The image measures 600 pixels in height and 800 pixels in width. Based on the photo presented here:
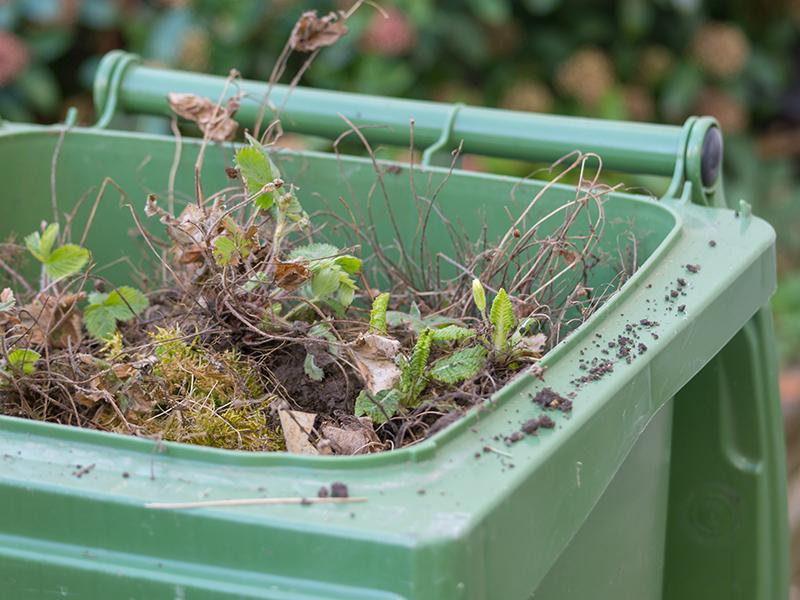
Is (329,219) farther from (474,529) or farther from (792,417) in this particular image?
(792,417)

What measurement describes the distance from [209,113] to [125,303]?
42 cm

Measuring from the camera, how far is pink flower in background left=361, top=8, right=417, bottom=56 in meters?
3.04

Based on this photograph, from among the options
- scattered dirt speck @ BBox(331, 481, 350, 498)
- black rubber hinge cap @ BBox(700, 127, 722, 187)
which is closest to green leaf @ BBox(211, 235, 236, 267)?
scattered dirt speck @ BBox(331, 481, 350, 498)

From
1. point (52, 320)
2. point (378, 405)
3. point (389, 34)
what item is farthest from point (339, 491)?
point (389, 34)

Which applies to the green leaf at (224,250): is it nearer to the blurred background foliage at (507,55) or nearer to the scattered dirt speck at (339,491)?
the scattered dirt speck at (339,491)

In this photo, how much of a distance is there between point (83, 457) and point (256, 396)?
40 cm

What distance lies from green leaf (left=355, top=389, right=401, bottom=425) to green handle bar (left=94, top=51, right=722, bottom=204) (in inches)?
22.8

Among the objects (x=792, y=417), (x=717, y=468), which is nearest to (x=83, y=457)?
(x=717, y=468)

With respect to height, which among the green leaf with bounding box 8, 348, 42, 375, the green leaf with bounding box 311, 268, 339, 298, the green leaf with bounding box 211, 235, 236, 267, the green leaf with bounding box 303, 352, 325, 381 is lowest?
the green leaf with bounding box 8, 348, 42, 375

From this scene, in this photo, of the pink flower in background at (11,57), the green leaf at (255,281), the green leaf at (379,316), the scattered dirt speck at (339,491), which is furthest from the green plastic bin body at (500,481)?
the pink flower in background at (11,57)

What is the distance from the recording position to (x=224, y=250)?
129 centimetres

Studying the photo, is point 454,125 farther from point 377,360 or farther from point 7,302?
point 7,302

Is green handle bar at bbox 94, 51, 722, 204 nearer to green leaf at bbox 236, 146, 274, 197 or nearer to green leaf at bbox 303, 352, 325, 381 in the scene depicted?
green leaf at bbox 236, 146, 274, 197

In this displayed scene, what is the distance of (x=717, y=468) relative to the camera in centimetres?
161
